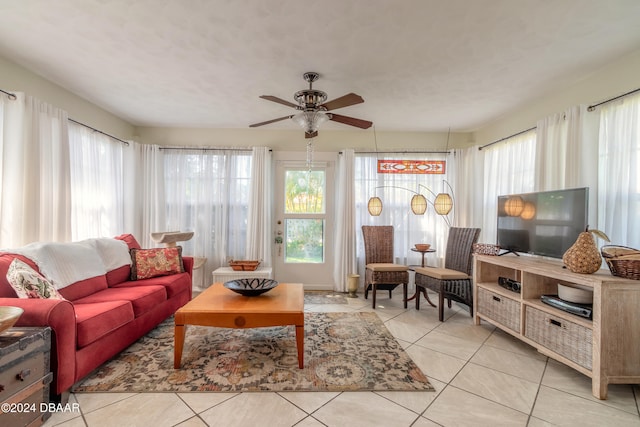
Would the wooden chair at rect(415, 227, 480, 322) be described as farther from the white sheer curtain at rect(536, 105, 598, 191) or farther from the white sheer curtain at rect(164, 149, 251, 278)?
the white sheer curtain at rect(164, 149, 251, 278)

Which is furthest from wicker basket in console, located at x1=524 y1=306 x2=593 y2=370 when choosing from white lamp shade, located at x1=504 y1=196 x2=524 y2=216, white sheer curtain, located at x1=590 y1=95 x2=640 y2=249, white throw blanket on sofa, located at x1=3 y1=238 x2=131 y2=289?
white throw blanket on sofa, located at x1=3 y1=238 x2=131 y2=289

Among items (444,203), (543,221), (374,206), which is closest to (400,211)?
(374,206)

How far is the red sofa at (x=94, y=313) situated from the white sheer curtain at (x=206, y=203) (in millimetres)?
1060

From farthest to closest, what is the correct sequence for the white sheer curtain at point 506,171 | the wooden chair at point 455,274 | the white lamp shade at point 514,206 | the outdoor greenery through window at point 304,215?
the outdoor greenery through window at point 304,215 → the white sheer curtain at point 506,171 → the wooden chair at point 455,274 → the white lamp shade at point 514,206

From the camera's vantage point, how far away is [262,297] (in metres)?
2.49

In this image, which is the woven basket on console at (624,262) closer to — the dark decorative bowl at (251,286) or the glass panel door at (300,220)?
the dark decorative bowl at (251,286)

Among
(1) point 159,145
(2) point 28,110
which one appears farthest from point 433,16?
(1) point 159,145

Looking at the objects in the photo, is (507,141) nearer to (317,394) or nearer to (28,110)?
(317,394)

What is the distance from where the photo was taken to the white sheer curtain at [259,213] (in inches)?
166

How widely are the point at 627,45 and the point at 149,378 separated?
4445 millimetres

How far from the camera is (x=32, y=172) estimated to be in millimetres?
2531

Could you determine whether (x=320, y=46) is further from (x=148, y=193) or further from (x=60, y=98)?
(x=148, y=193)


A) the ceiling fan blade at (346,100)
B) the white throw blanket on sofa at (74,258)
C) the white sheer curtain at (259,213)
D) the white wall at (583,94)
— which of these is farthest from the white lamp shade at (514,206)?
the white throw blanket on sofa at (74,258)

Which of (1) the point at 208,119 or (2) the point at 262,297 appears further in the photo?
(1) the point at 208,119
